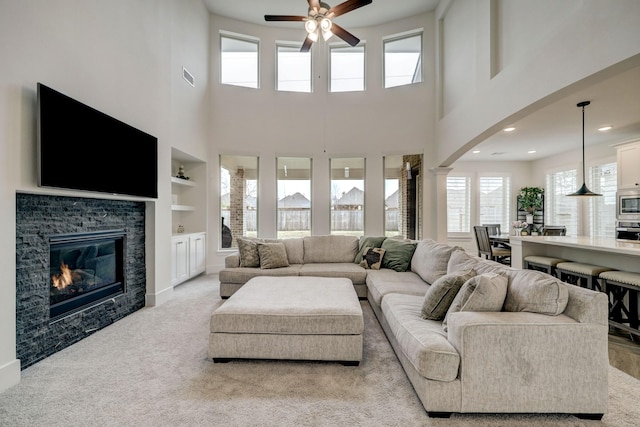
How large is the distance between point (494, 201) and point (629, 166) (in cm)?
323

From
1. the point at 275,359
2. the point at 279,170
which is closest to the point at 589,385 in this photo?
the point at 275,359

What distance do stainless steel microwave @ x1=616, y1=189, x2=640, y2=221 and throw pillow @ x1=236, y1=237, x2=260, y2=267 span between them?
623cm

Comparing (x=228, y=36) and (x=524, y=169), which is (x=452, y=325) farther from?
(x=524, y=169)

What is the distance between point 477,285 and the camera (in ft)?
6.36

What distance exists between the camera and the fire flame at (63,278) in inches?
105

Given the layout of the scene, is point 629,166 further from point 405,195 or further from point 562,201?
point 405,195

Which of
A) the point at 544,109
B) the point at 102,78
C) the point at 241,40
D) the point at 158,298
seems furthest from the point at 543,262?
the point at 241,40

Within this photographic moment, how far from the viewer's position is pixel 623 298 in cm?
330

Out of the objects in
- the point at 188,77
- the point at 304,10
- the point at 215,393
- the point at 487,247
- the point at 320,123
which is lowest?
the point at 215,393

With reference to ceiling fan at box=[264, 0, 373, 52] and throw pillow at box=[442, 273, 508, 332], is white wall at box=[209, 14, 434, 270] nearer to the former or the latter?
ceiling fan at box=[264, 0, 373, 52]

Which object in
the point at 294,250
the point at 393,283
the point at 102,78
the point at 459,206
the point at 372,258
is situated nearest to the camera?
the point at 102,78

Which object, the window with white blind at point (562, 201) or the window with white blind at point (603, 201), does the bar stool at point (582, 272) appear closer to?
the window with white blind at point (603, 201)

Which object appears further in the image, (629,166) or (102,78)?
(629,166)

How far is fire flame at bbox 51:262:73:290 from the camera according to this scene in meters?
2.66
